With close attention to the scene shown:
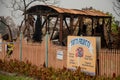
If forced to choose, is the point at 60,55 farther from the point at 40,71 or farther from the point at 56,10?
the point at 56,10

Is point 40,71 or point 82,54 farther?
point 40,71

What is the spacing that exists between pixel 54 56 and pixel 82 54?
75.5 inches

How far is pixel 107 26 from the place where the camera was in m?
22.4

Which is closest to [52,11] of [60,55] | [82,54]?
[60,55]

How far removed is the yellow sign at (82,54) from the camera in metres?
13.1

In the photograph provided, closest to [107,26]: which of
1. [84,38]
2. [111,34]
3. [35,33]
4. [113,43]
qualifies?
[111,34]

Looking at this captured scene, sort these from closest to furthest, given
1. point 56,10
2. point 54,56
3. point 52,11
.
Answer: point 54,56 < point 56,10 < point 52,11

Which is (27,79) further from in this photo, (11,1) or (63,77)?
(11,1)

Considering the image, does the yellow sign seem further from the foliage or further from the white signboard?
the white signboard

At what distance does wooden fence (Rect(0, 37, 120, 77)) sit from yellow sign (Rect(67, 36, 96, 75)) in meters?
0.31

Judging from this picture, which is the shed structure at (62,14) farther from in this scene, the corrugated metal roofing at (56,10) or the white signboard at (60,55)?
the white signboard at (60,55)

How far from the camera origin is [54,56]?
1512 cm

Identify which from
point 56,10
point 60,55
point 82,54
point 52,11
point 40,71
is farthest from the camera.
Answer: point 52,11

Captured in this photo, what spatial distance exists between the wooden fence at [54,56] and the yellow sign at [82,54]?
0.31 meters
